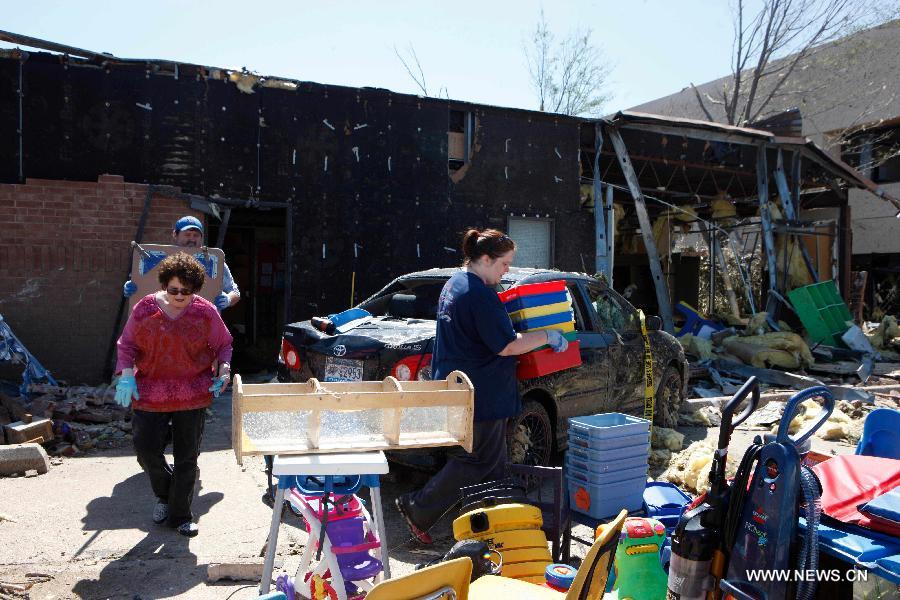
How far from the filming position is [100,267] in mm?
9102

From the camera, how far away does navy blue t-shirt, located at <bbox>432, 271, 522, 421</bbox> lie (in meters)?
4.19

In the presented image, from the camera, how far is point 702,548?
283 cm

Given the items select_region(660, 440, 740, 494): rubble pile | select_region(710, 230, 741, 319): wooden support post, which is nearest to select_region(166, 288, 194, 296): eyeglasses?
select_region(660, 440, 740, 494): rubble pile

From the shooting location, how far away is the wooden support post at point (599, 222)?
12.3 m

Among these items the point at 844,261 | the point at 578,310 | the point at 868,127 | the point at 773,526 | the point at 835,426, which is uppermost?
the point at 868,127

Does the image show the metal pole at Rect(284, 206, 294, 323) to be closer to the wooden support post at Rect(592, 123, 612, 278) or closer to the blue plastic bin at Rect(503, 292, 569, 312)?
the wooden support post at Rect(592, 123, 612, 278)

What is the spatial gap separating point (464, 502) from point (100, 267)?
7.12m

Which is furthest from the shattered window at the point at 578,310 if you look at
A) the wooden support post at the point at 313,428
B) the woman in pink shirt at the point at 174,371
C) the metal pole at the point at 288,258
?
the metal pole at the point at 288,258

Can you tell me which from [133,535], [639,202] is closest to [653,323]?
[133,535]

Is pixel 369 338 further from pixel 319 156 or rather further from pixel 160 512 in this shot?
pixel 319 156

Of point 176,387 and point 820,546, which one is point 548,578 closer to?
point 820,546

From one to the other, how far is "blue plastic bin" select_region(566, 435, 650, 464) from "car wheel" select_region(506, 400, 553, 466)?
0.73 meters

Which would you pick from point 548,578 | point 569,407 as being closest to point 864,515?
point 548,578

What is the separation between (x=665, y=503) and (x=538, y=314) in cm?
135
